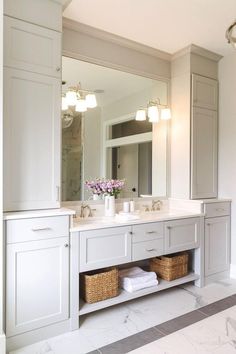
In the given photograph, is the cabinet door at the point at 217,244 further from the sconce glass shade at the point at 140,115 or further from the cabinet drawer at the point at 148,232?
the sconce glass shade at the point at 140,115

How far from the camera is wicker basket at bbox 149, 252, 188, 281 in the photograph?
2894 millimetres

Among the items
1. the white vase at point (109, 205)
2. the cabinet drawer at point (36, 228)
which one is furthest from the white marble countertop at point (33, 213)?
the white vase at point (109, 205)

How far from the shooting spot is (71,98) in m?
2.74

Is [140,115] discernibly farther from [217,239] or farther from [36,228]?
[36,228]

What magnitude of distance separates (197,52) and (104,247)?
2.44 m

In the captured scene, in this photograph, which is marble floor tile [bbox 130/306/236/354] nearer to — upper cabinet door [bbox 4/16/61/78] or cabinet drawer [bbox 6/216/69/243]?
cabinet drawer [bbox 6/216/69/243]

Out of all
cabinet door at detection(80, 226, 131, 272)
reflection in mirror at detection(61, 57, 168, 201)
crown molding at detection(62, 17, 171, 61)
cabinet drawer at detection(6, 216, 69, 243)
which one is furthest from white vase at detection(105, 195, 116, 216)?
crown molding at detection(62, 17, 171, 61)

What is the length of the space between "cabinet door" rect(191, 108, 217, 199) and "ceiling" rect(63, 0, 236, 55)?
0.80 m

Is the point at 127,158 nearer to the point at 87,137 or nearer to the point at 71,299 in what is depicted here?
the point at 87,137

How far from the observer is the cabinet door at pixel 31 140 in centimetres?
206

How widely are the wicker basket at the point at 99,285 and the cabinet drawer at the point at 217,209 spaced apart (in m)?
1.30

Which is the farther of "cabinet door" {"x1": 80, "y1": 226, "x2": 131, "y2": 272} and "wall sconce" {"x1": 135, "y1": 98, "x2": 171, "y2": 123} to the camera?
"wall sconce" {"x1": 135, "y1": 98, "x2": 171, "y2": 123}

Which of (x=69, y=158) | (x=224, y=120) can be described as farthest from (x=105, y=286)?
(x=224, y=120)

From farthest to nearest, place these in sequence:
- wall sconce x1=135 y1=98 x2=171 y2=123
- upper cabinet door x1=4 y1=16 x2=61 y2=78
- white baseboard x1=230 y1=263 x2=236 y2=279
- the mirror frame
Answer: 1. white baseboard x1=230 y1=263 x2=236 y2=279
2. wall sconce x1=135 y1=98 x2=171 y2=123
3. the mirror frame
4. upper cabinet door x1=4 y1=16 x2=61 y2=78
